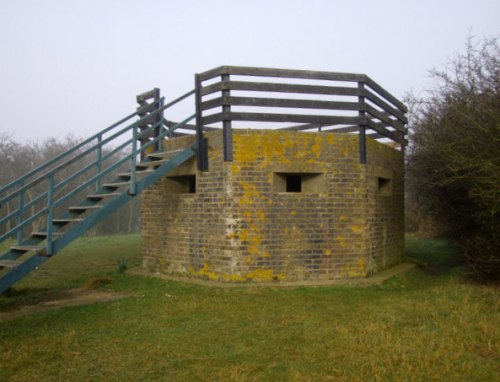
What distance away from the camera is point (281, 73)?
913 centimetres

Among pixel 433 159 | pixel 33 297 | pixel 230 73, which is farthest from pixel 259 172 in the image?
pixel 33 297

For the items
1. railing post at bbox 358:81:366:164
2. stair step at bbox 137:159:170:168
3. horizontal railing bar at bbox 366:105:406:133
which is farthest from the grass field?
horizontal railing bar at bbox 366:105:406:133

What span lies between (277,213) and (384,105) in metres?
3.73

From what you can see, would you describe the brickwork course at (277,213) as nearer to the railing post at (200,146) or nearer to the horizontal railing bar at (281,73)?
the railing post at (200,146)

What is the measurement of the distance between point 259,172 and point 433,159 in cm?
359

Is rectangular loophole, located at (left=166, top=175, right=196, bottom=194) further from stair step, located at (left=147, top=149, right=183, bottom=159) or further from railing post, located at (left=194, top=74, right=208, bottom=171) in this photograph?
railing post, located at (left=194, top=74, right=208, bottom=171)

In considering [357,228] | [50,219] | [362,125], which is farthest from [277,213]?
[50,219]

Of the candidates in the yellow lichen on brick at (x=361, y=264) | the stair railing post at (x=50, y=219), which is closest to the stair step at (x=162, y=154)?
the stair railing post at (x=50, y=219)

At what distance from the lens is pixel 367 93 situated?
384 inches

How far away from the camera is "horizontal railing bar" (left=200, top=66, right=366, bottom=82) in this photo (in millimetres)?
9023

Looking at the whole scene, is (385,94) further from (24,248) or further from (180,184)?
(24,248)

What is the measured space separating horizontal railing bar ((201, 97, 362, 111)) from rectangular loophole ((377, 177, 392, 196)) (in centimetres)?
236

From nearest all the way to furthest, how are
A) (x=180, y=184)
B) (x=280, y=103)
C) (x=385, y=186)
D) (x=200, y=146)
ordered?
(x=280, y=103), (x=200, y=146), (x=180, y=184), (x=385, y=186)

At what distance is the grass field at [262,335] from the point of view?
4707 millimetres
